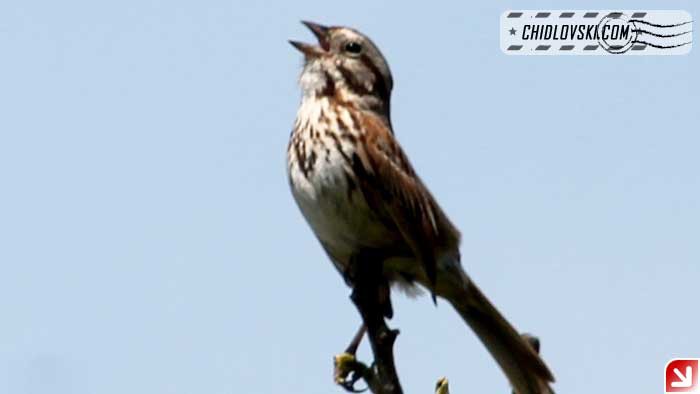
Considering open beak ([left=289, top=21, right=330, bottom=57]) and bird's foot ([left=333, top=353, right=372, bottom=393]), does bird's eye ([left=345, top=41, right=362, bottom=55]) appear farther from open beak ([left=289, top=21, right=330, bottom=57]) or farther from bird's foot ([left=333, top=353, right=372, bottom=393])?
bird's foot ([left=333, top=353, right=372, bottom=393])

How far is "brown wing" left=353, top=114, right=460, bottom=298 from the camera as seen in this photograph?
25.5 ft

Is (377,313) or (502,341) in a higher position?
(377,313)

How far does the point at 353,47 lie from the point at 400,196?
0.79 meters

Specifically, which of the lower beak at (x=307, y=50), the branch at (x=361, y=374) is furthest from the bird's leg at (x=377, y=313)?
the lower beak at (x=307, y=50)

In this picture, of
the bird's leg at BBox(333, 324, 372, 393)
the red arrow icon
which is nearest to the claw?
the bird's leg at BBox(333, 324, 372, 393)

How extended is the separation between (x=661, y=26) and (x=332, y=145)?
4693 mm

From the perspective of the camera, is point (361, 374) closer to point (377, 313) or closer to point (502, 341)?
point (377, 313)

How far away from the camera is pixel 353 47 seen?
8.30 metres

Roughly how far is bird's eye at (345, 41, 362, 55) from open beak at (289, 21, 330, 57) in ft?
0.28

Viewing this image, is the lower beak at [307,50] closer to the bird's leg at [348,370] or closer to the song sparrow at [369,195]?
the song sparrow at [369,195]

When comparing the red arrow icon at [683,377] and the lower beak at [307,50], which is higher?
the lower beak at [307,50]

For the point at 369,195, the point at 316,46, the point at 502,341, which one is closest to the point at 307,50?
the point at 316,46

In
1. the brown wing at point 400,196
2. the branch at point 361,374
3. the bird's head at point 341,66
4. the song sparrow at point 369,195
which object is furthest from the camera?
the bird's head at point 341,66

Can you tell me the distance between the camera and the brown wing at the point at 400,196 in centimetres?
777
